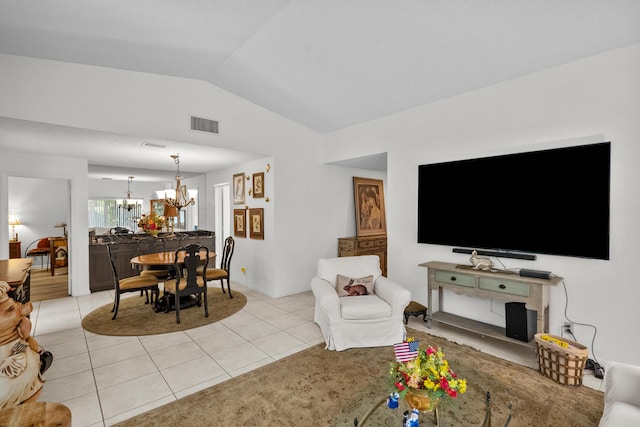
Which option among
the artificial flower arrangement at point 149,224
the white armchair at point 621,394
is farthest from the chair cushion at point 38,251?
the white armchair at point 621,394

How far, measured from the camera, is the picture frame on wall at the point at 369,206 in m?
6.18

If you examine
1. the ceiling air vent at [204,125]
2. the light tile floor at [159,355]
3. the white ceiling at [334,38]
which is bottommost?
the light tile floor at [159,355]

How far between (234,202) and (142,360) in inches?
143

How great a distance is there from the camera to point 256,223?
5.56m

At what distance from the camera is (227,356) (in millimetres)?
3098

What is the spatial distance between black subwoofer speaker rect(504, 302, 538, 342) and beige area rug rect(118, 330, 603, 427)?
12.9 inches

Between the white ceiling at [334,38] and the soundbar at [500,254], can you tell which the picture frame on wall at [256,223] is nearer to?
the white ceiling at [334,38]

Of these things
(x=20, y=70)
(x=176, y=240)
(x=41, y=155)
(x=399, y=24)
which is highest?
(x=399, y=24)

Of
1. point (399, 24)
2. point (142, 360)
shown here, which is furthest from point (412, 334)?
point (399, 24)

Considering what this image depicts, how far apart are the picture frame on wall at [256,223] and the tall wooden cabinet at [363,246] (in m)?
1.56

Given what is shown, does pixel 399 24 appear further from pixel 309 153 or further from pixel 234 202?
pixel 234 202

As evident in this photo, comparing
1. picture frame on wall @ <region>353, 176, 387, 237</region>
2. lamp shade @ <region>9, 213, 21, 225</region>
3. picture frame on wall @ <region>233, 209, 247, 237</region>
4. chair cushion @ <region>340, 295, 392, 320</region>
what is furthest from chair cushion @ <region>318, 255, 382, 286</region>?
lamp shade @ <region>9, 213, 21, 225</region>

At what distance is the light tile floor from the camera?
2.42m

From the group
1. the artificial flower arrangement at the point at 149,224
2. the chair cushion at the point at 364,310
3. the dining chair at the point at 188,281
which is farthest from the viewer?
the artificial flower arrangement at the point at 149,224
